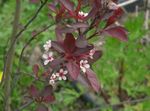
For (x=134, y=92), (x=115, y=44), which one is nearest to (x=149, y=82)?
(x=134, y=92)

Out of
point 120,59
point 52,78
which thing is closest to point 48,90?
point 52,78

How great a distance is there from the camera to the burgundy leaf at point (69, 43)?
1.38m

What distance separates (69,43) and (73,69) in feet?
0.25

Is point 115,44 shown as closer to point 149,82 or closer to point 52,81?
point 149,82

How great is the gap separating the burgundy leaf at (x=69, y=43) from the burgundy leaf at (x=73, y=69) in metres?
0.04

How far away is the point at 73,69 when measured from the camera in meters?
1.37

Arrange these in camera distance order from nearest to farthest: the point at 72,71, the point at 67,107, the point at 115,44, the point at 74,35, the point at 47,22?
the point at 72,71
the point at 74,35
the point at 47,22
the point at 115,44
the point at 67,107

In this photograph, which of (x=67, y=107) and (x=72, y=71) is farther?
(x=67, y=107)

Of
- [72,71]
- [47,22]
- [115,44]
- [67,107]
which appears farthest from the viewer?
[67,107]

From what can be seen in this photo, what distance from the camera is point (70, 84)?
11.0 ft

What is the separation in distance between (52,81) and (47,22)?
4.11 feet

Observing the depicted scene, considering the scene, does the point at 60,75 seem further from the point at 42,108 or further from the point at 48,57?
the point at 42,108

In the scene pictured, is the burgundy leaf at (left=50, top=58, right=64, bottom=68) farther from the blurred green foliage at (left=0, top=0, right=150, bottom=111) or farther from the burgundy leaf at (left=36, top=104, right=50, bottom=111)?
the blurred green foliage at (left=0, top=0, right=150, bottom=111)

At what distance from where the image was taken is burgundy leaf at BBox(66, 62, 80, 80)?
4.46 feet
